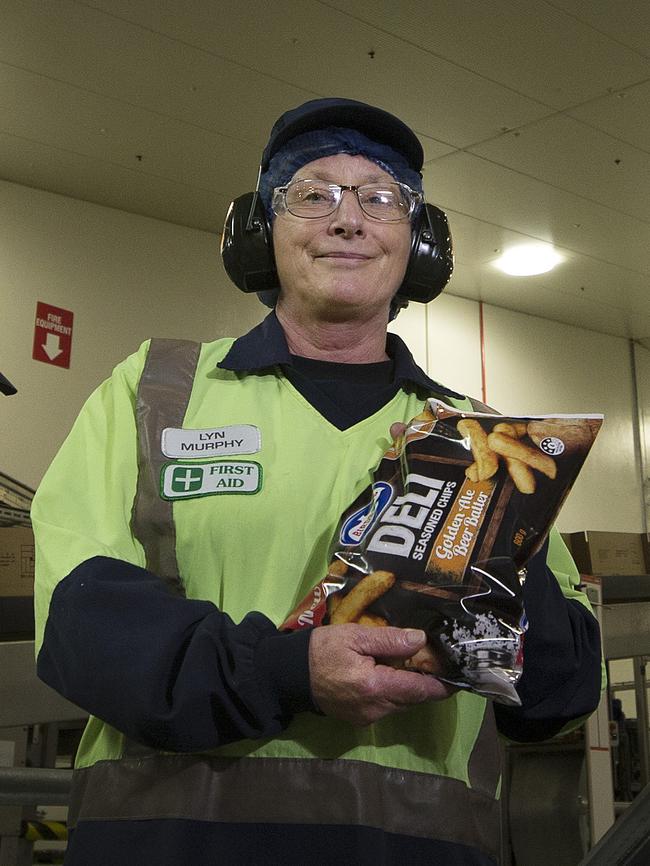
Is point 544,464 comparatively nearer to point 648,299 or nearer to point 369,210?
point 369,210

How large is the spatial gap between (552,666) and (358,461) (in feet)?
1.01

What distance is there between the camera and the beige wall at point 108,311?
211 inches

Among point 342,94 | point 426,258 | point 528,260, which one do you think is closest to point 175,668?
point 426,258

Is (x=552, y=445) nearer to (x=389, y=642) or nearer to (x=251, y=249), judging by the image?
(x=389, y=642)

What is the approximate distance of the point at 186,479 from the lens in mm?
1123

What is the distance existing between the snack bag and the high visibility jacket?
109 mm

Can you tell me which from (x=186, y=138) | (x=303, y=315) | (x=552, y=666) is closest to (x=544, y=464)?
(x=552, y=666)

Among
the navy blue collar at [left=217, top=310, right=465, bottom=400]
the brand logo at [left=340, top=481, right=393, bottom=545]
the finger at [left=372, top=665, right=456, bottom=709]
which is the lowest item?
the finger at [left=372, top=665, right=456, bottom=709]

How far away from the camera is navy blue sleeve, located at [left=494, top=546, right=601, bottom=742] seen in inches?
43.1

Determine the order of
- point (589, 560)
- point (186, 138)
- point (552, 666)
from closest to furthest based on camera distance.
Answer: point (552, 666), point (589, 560), point (186, 138)

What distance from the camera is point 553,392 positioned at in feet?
25.6

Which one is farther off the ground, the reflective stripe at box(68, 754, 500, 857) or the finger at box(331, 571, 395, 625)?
the finger at box(331, 571, 395, 625)

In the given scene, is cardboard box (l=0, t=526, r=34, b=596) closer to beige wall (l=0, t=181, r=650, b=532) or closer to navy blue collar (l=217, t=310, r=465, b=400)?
navy blue collar (l=217, t=310, r=465, b=400)

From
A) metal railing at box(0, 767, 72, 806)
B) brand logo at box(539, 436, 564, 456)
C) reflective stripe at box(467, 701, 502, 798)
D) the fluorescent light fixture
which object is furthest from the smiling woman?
the fluorescent light fixture
